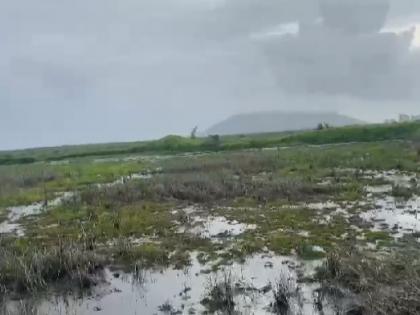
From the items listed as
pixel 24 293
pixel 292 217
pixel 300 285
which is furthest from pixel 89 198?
pixel 300 285

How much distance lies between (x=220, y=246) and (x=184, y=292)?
4741 mm

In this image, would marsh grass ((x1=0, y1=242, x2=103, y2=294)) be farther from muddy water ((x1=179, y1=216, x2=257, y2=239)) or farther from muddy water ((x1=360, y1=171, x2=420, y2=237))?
muddy water ((x1=360, y1=171, x2=420, y2=237))

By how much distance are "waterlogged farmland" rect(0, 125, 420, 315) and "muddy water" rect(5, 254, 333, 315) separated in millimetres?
56

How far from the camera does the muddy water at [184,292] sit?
1502cm

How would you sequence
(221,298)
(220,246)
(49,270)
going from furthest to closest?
1. (220,246)
2. (49,270)
3. (221,298)

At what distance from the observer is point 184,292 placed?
16422mm

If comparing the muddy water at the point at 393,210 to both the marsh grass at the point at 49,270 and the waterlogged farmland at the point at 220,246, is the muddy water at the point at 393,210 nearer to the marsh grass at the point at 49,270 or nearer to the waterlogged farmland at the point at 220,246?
the waterlogged farmland at the point at 220,246

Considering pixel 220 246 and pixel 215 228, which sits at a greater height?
pixel 215 228

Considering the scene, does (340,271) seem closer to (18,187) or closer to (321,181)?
(321,181)

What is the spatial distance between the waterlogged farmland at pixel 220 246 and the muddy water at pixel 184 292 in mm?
56

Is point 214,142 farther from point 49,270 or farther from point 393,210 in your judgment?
point 49,270

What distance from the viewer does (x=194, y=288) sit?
1666 cm

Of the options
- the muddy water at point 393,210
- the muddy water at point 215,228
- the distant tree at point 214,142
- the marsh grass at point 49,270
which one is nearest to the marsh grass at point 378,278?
the muddy water at point 393,210

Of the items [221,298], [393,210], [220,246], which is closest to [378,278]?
[221,298]
